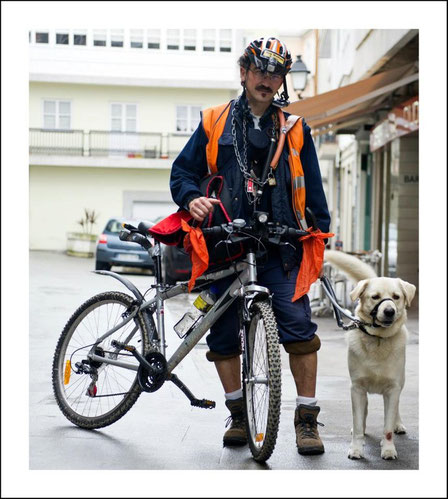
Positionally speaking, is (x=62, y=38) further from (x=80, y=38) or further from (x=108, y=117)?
(x=108, y=117)

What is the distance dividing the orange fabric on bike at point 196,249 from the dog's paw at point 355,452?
1137 mm

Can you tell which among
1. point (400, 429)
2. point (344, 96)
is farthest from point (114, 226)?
point (400, 429)

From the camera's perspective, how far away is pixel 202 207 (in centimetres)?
451

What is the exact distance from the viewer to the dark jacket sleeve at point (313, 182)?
4805mm

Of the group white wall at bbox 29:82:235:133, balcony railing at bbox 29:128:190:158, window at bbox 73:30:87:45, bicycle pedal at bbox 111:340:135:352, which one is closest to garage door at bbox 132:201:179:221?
balcony railing at bbox 29:128:190:158

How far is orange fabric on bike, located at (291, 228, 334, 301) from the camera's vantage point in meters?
4.66

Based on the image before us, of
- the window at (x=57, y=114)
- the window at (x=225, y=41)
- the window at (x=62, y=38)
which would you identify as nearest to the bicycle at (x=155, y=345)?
the window at (x=57, y=114)

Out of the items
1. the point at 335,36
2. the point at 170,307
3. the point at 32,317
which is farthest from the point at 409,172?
the point at 335,36

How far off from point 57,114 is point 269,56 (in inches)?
1445

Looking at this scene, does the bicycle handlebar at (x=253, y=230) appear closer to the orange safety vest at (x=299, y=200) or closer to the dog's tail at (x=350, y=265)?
the orange safety vest at (x=299, y=200)

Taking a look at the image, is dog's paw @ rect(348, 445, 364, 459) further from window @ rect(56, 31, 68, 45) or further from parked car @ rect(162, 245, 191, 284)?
window @ rect(56, 31, 68, 45)

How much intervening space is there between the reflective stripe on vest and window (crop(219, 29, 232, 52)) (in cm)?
3765

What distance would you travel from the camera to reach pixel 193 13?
3684mm

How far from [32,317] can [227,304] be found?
23.9ft
